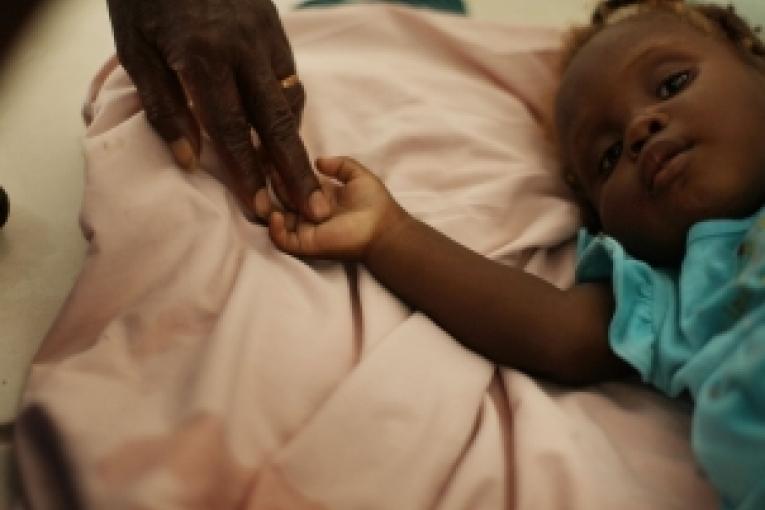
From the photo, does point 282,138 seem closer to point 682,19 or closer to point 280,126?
point 280,126

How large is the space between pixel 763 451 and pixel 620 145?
38 cm

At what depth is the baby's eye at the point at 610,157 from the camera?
0.84 metres

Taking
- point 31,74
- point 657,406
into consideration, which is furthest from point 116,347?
point 31,74

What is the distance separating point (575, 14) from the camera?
47.5 inches

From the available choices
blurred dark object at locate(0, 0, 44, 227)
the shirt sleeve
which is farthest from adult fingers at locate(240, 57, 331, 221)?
blurred dark object at locate(0, 0, 44, 227)

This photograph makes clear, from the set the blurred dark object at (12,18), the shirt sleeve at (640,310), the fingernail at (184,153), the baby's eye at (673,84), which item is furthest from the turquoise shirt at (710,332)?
the blurred dark object at (12,18)

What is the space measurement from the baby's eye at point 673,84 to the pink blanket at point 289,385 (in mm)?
150

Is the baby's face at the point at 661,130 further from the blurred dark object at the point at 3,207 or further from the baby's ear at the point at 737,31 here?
the blurred dark object at the point at 3,207

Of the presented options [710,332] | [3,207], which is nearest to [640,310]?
[710,332]

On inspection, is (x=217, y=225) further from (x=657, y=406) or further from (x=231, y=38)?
(x=657, y=406)

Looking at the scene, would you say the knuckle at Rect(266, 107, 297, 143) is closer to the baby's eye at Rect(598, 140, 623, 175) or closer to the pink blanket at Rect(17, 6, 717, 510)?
the pink blanket at Rect(17, 6, 717, 510)

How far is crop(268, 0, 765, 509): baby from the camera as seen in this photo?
2.16ft

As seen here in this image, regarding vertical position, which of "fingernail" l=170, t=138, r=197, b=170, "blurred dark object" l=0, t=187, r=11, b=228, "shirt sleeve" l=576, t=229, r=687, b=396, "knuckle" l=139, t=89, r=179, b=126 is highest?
"knuckle" l=139, t=89, r=179, b=126

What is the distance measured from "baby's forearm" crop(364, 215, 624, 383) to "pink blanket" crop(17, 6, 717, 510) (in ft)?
0.05
